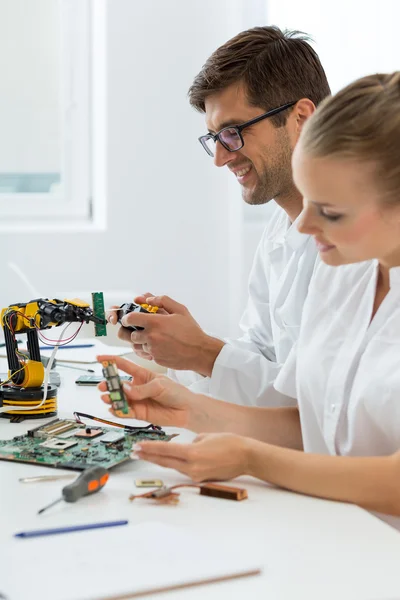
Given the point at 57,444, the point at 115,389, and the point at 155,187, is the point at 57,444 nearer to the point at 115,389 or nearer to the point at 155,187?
the point at 115,389

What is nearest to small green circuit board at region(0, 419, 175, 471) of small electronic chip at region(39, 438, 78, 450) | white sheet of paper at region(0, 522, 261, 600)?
small electronic chip at region(39, 438, 78, 450)

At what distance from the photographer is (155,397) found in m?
1.35

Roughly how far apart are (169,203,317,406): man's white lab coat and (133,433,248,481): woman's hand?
65cm

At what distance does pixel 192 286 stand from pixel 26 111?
3.86 feet

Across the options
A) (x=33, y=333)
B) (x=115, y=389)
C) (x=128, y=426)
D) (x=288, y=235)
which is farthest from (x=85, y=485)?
(x=288, y=235)

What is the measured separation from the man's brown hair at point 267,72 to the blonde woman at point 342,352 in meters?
0.64

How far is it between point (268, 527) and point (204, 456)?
0.17 meters

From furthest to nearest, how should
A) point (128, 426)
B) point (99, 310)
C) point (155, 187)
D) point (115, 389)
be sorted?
point (155, 187)
point (99, 310)
point (128, 426)
point (115, 389)

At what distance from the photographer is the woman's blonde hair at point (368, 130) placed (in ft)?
3.67

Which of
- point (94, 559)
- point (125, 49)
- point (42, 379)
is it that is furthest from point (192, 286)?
point (94, 559)

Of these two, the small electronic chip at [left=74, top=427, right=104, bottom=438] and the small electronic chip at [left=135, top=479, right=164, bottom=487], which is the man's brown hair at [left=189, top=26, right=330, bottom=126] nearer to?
the small electronic chip at [left=74, top=427, right=104, bottom=438]

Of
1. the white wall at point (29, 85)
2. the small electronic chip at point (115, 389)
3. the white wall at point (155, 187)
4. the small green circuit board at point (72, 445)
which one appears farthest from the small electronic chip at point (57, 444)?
the white wall at point (29, 85)

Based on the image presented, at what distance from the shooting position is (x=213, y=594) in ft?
2.72

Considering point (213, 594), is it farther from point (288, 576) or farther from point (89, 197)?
point (89, 197)
